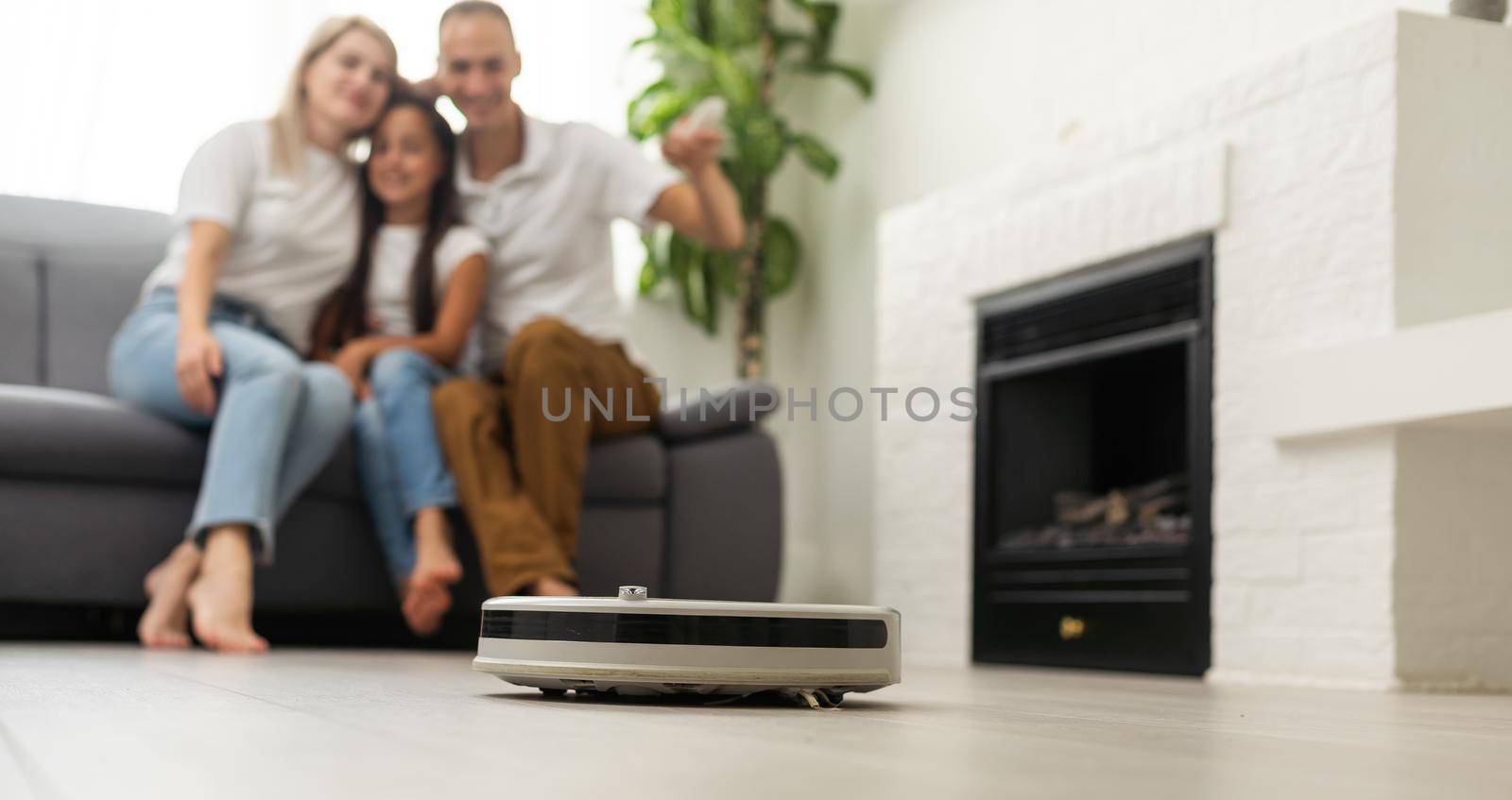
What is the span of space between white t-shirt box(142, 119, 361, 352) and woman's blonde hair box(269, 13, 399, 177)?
0.7 inches

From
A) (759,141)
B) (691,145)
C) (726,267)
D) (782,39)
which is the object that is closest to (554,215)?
(691,145)

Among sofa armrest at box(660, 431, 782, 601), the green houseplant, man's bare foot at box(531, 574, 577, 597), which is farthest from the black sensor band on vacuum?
the green houseplant

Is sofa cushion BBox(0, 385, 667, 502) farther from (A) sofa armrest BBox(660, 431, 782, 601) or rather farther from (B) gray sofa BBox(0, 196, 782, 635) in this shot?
(A) sofa armrest BBox(660, 431, 782, 601)

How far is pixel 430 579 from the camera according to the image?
→ 2.45m

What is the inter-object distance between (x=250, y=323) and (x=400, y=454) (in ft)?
1.47

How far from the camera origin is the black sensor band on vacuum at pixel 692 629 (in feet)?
3.41

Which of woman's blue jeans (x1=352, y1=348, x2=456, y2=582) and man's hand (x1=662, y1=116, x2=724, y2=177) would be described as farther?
man's hand (x1=662, y1=116, x2=724, y2=177)

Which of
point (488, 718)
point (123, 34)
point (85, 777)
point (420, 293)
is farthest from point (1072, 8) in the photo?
point (85, 777)

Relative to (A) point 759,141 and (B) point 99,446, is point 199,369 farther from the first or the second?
(A) point 759,141

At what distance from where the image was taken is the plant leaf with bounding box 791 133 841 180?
4.62 meters

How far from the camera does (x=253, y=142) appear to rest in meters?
2.82

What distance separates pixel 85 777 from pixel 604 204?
2.56 metres

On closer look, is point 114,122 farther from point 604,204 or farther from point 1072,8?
point 1072,8

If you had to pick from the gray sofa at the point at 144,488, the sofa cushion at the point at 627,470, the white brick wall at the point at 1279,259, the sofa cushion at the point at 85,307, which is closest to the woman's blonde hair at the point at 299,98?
the gray sofa at the point at 144,488
